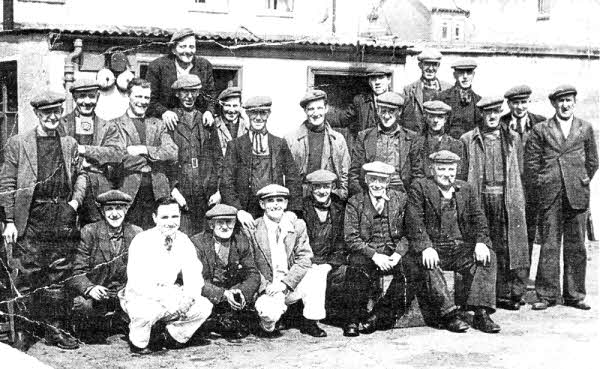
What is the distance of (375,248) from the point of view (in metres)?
6.61

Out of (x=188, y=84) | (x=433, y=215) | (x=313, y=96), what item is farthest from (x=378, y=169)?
(x=188, y=84)

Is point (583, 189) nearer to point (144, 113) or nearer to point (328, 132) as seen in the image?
point (328, 132)

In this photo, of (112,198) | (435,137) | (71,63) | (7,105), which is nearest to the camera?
(112,198)

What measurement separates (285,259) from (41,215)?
183 centimetres

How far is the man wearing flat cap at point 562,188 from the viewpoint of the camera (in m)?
7.20

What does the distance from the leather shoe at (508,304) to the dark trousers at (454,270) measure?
684 mm

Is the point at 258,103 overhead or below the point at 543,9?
below

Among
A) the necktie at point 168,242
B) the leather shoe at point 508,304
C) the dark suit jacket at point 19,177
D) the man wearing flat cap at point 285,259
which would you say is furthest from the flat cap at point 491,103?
the dark suit jacket at point 19,177

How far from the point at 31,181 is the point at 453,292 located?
3.34m

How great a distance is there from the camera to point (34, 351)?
5867 mm

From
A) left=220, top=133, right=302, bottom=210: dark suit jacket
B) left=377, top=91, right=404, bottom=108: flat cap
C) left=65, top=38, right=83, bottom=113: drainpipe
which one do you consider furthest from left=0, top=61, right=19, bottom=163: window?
left=377, top=91, right=404, bottom=108: flat cap

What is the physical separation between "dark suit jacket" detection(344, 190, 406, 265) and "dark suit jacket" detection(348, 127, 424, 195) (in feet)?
1.08

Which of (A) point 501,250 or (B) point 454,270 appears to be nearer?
(B) point 454,270

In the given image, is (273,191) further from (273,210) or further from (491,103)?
(491,103)
